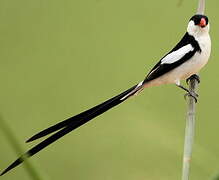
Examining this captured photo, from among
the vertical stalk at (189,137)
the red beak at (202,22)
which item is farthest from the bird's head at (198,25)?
the vertical stalk at (189,137)

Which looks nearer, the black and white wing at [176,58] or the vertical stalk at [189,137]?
the vertical stalk at [189,137]

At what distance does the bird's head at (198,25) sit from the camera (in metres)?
0.64

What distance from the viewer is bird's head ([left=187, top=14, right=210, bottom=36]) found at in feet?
2.09

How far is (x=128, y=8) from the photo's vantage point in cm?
175

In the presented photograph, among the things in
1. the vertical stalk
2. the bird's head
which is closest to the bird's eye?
the bird's head

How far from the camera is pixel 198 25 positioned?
650mm

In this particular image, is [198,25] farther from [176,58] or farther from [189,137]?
[189,137]

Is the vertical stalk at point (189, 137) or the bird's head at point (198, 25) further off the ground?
the bird's head at point (198, 25)

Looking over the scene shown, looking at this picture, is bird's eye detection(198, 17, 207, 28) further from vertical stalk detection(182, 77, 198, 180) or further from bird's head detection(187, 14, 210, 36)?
vertical stalk detection(182, 77, 198, 180)

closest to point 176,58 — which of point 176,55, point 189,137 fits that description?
point 176,55

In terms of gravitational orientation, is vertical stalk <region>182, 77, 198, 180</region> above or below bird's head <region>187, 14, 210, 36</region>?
below

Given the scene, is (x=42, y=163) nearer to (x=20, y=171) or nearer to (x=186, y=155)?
(x=20, y=171)

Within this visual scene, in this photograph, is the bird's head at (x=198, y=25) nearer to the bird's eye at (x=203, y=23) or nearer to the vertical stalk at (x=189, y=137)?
the bird's eye at (x=203, y=23)

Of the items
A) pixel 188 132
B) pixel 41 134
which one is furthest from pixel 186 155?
pixel 41 134
